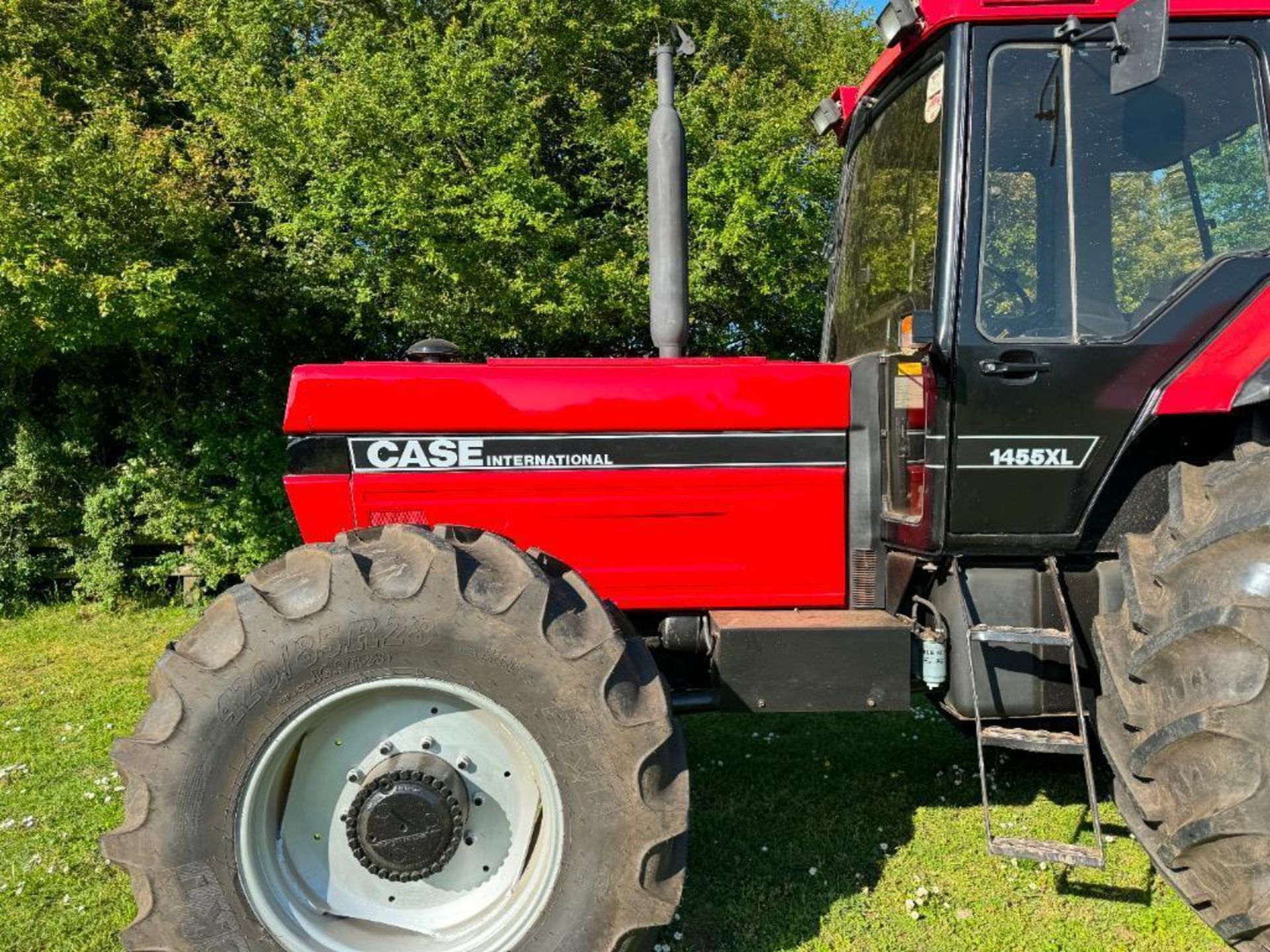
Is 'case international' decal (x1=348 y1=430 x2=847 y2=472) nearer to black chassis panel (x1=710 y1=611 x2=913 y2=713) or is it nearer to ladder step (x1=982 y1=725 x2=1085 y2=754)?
black chassis panel (x1=710 y1=611 x2=913 y2=713)

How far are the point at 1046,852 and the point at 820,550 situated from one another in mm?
1071

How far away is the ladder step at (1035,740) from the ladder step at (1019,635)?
25 cm

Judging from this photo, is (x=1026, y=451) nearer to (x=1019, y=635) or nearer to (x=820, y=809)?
(x=1019, y=635)

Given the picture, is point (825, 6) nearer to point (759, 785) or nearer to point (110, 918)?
point (759, 785)

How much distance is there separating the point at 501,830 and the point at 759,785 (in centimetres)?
161

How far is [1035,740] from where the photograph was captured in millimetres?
2438

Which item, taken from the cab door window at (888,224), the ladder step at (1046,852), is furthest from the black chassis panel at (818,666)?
the cab door window at (888,224)

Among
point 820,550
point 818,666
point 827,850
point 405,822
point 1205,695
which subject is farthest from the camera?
point 827,850

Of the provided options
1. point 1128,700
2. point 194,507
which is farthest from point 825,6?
point 1128,700

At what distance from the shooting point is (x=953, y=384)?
251 cm

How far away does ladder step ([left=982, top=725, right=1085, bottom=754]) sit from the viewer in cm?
241

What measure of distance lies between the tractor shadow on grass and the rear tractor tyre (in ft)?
2.52

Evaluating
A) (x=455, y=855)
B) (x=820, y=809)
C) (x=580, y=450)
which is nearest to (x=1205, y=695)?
(x=820, y=809)

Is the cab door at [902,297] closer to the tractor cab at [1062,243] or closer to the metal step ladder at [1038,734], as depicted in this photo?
the tractor cab at [1062,243]
